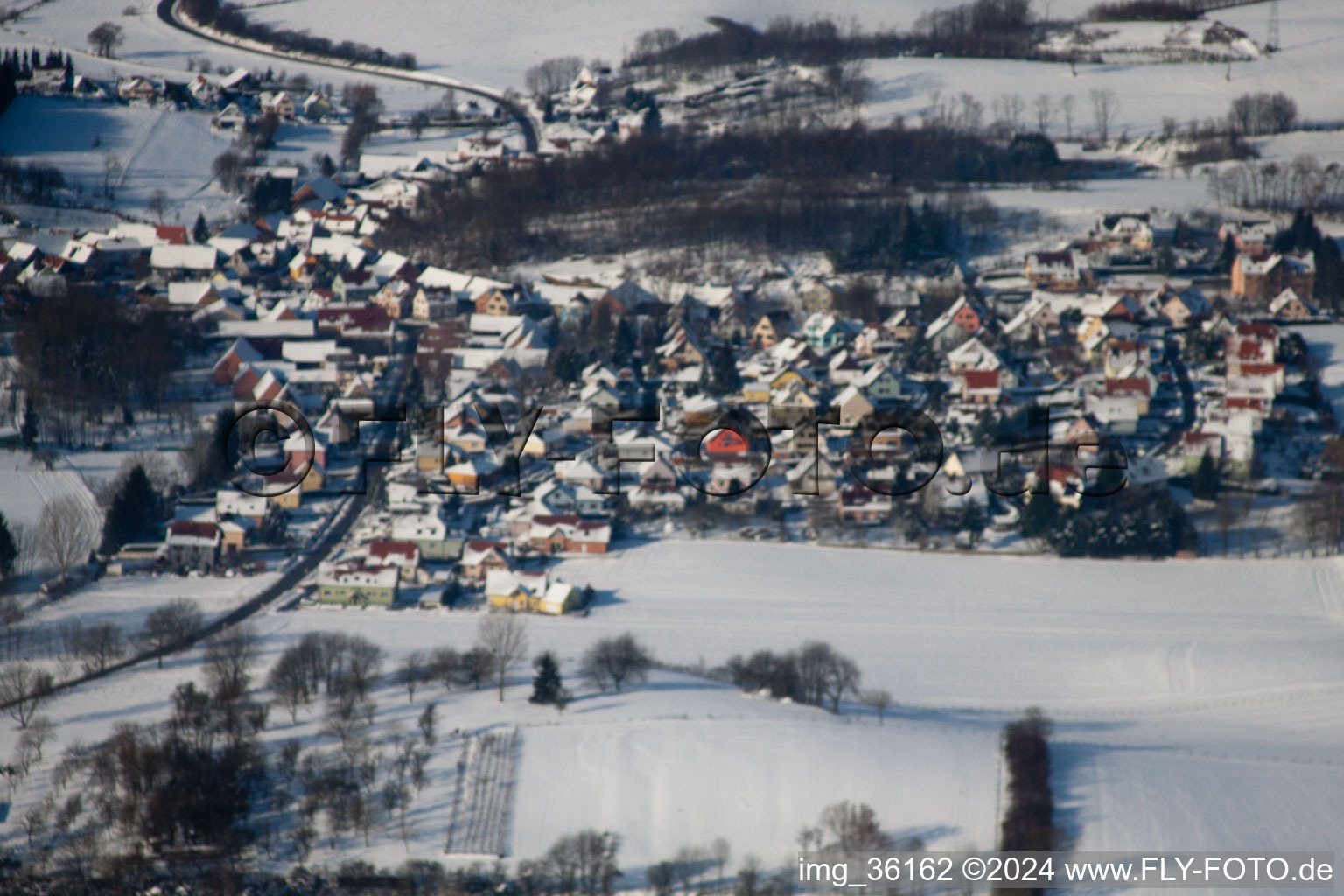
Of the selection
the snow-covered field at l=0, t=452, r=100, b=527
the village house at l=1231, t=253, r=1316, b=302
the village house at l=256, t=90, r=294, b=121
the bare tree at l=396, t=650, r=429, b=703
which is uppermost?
the village house at l=256, t=90, r=294, b=121

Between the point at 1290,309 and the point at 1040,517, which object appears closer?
the point at 1040,517

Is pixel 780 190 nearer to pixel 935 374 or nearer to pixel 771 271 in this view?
pixel 771 271

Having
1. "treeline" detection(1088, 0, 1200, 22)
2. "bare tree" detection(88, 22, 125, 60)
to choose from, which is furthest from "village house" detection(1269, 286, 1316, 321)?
"bare tree" detection(88, 22, 125, 60)

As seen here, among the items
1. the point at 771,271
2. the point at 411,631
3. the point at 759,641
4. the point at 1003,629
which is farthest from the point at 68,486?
the point at 771,271

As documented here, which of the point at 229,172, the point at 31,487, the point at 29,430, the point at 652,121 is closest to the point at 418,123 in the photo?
the point at 229,172

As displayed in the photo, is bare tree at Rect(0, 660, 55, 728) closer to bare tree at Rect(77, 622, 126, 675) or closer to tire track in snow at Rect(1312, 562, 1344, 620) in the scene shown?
bare tree at Rect(77, 622, 126, 675)

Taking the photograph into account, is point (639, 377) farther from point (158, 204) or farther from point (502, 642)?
point (158, 204)
